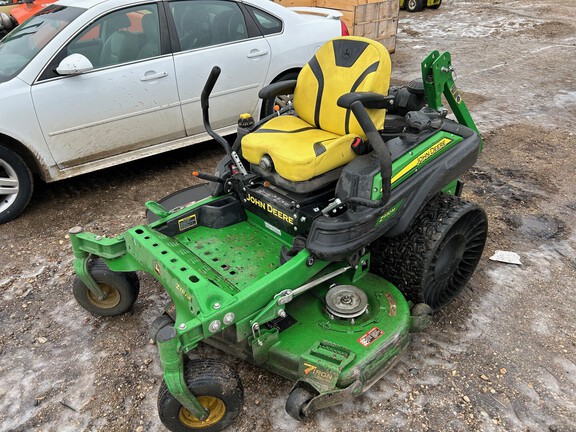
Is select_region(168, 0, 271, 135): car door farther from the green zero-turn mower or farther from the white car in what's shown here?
the green zero-turn mower

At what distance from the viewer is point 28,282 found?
3523 mm

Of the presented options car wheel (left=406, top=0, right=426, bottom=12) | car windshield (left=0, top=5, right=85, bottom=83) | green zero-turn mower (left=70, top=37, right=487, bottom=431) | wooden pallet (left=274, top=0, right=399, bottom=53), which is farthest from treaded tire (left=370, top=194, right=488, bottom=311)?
car wheel (left=406, top=0, right=426, bottom=12)

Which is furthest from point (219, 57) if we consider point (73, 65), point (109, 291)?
point (109, 291)

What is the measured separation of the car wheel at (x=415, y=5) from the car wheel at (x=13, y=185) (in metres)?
11.4

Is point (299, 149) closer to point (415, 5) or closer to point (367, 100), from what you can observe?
point (367, 100)

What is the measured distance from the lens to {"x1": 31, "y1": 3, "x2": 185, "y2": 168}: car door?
3.95 m

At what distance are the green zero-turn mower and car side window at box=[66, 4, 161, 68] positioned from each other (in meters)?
1.43

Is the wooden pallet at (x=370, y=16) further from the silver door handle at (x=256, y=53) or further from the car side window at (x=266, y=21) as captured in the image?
the silver door handle at (x=256, y=53)

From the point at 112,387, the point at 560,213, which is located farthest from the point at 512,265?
the point at 112,387

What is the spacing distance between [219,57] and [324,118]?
5.98 feet

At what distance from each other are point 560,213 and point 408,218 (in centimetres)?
214

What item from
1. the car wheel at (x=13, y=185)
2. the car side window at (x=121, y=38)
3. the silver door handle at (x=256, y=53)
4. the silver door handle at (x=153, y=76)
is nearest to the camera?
the car wheel at (x=13, y=185)

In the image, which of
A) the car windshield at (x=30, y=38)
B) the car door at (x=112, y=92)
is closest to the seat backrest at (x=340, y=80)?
the car door at (x=112, y=92)

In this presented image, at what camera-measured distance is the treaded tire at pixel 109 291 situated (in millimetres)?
2994
